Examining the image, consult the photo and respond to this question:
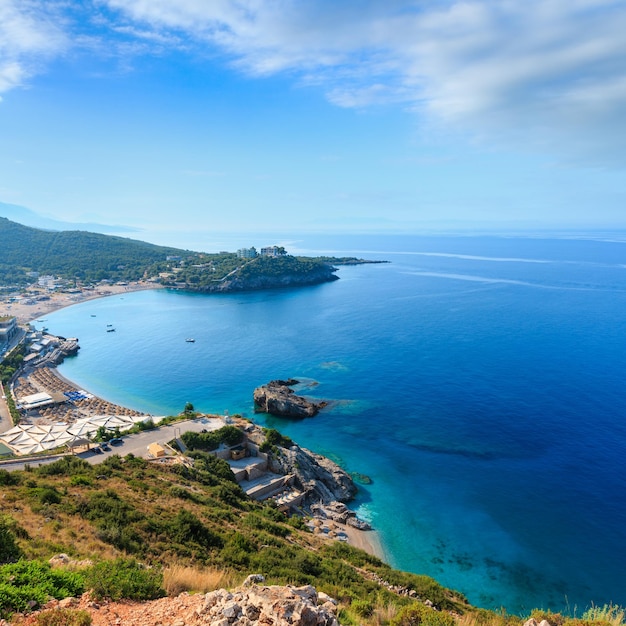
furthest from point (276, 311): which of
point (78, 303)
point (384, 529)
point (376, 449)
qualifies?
point (384, 529)

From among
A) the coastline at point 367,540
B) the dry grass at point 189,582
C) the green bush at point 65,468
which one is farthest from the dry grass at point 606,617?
the green bush at point 65,468

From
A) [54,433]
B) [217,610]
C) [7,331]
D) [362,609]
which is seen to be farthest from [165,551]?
[7,331]

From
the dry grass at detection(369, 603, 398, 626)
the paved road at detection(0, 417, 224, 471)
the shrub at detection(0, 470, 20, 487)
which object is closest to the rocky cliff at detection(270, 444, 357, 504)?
the paved road at detection(0, 417, 224, 471)

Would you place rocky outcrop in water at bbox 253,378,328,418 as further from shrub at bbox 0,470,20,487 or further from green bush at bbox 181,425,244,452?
shrub at bbox 0,470,20,487

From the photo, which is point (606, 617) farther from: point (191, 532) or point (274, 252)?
point (274, 252)

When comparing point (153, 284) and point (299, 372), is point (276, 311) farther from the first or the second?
point (153, 284)

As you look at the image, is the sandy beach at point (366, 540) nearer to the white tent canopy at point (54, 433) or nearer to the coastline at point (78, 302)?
the coastline at point (78, 302)
